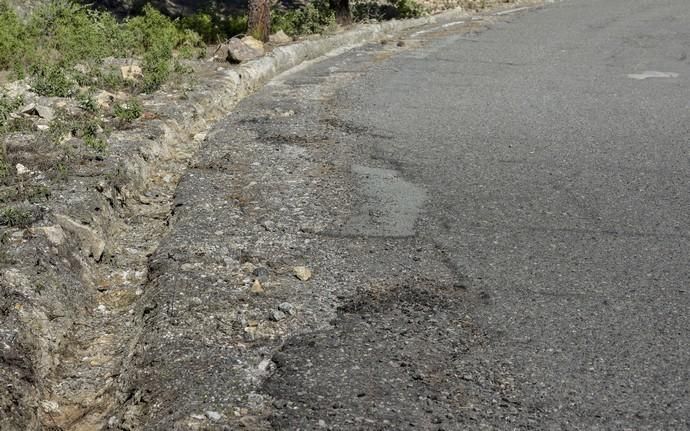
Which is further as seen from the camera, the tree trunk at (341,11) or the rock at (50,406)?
the tree trunk at (341,11)

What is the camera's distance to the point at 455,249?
411 centimetres

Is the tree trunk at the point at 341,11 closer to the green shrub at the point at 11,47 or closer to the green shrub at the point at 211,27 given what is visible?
the green shrub at the point at 211,27

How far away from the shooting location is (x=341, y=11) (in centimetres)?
1395

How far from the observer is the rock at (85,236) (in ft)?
13.3

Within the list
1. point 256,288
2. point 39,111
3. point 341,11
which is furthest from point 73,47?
point 341,11

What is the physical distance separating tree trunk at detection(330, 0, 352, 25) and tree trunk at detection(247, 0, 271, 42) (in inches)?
129

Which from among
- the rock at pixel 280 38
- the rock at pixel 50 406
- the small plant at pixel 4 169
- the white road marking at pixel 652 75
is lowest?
the white road marking at pixel 652 75

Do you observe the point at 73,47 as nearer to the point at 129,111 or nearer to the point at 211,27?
the point at 129,111

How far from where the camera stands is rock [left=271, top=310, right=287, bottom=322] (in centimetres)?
335

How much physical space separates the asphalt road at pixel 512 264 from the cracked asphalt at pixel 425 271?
1 cm

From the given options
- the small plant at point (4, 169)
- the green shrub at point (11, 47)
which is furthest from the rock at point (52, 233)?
the green shrub at point (11, 47)

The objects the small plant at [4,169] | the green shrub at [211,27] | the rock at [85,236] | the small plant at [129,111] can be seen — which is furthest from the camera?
the green shrub at [211,27]

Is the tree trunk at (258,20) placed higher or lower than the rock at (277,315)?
higher

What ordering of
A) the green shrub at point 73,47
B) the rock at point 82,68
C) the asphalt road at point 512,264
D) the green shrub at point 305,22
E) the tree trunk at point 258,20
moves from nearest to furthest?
the asphalt road at point 512,264
the green shrub at point 73,47
the rock at point 82,68
the tree trunk at point 258,20
the green shrub at point 305,22
